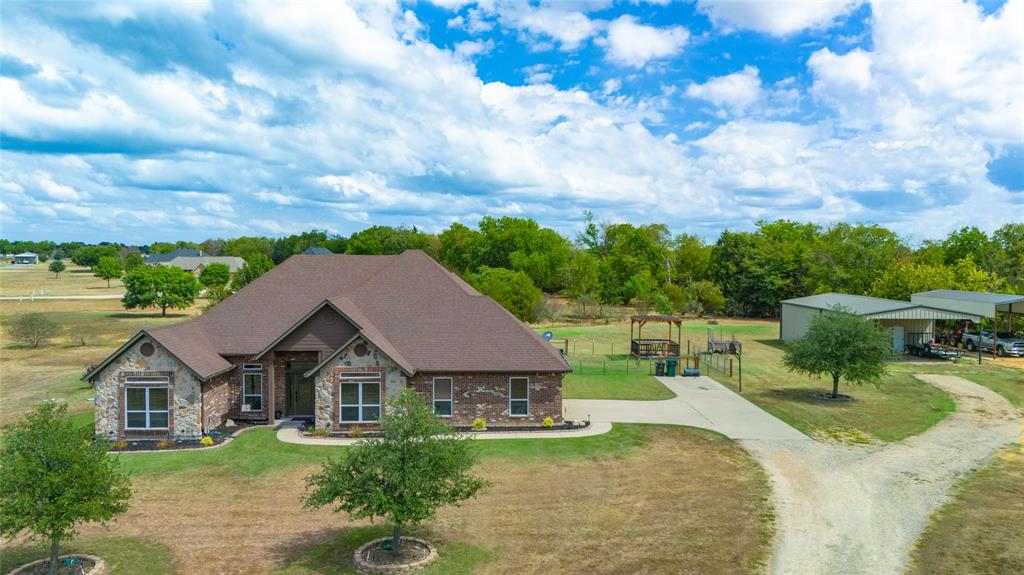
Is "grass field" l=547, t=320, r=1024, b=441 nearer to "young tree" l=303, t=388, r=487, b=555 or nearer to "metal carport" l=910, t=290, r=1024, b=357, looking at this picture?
"metal carport" l=910, t=290, r=1024, b=357

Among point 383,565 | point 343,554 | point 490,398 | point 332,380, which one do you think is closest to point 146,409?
point 332,380

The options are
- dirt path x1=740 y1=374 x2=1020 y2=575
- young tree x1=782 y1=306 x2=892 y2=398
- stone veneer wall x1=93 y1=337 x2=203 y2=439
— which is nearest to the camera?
dirt path x1=740 y1=374 x2=1020 y2=575

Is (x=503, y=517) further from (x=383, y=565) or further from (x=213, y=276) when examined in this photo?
(x=213, y=276)

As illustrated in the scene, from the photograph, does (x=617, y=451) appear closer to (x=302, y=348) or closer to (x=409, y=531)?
(x=409, y=531)

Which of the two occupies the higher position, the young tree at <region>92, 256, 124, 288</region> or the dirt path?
the young tree at <region>92, 256, 124, 288</region>

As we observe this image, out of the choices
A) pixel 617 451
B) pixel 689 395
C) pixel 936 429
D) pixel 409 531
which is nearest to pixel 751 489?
pixel 617 451

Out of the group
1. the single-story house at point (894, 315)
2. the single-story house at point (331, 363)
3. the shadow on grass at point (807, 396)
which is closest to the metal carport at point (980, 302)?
the single-story house at point (894, 315)

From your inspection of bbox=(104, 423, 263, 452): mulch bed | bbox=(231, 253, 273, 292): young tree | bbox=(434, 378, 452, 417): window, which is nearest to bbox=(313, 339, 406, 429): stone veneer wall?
bbox=(434, 378, 452, 417): window
